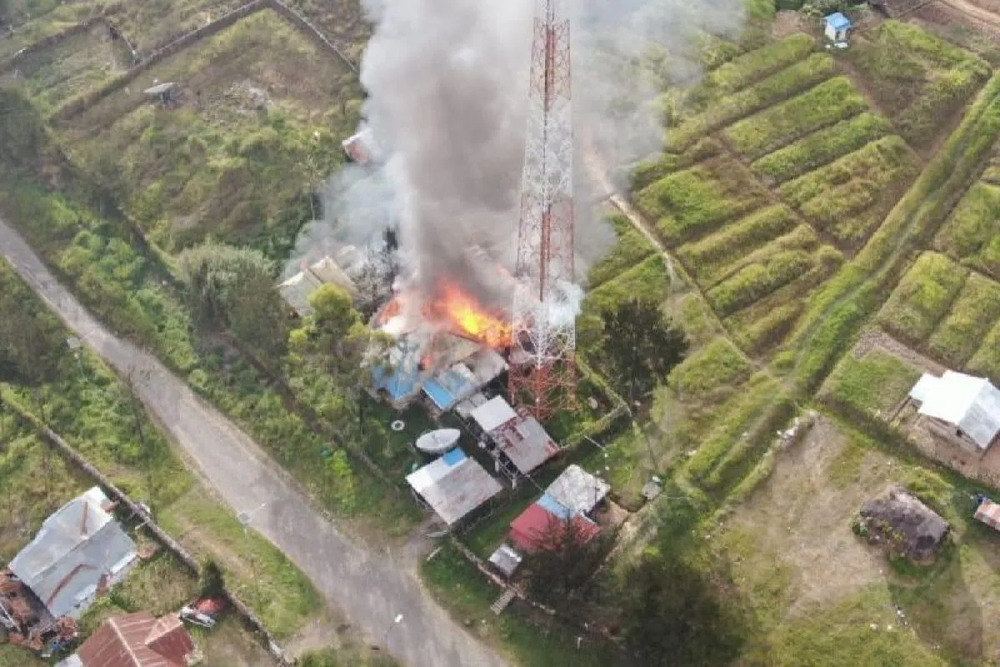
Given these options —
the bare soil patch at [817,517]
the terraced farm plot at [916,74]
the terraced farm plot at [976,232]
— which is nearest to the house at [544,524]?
the bare soil patch at [817,517]

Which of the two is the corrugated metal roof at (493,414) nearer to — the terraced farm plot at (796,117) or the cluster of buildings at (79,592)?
the cluster of buildings at (79,592)

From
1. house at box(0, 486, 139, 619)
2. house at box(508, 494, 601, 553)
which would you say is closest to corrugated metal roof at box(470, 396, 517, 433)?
house at box(508, 494, 601, 553)

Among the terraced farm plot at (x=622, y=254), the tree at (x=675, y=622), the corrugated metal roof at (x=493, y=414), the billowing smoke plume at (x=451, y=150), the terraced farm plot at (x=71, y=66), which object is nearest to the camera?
the tree at (x=675, y=622)

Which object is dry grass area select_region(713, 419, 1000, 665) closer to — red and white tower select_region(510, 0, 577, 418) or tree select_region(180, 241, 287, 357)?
red and white tower select_region(510, 0, 577, 418)

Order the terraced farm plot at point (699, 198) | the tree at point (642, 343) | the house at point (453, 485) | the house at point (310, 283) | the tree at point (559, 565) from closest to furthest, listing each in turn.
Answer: the tree at point (559, 565), the house at point (453, 485), the tree at point (642, 343), the house at point (310, 283), the terraced farm plot at point (699, 198)

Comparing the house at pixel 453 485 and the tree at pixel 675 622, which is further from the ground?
the house at pixel 453 485

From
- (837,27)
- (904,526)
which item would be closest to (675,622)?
(904,526)
